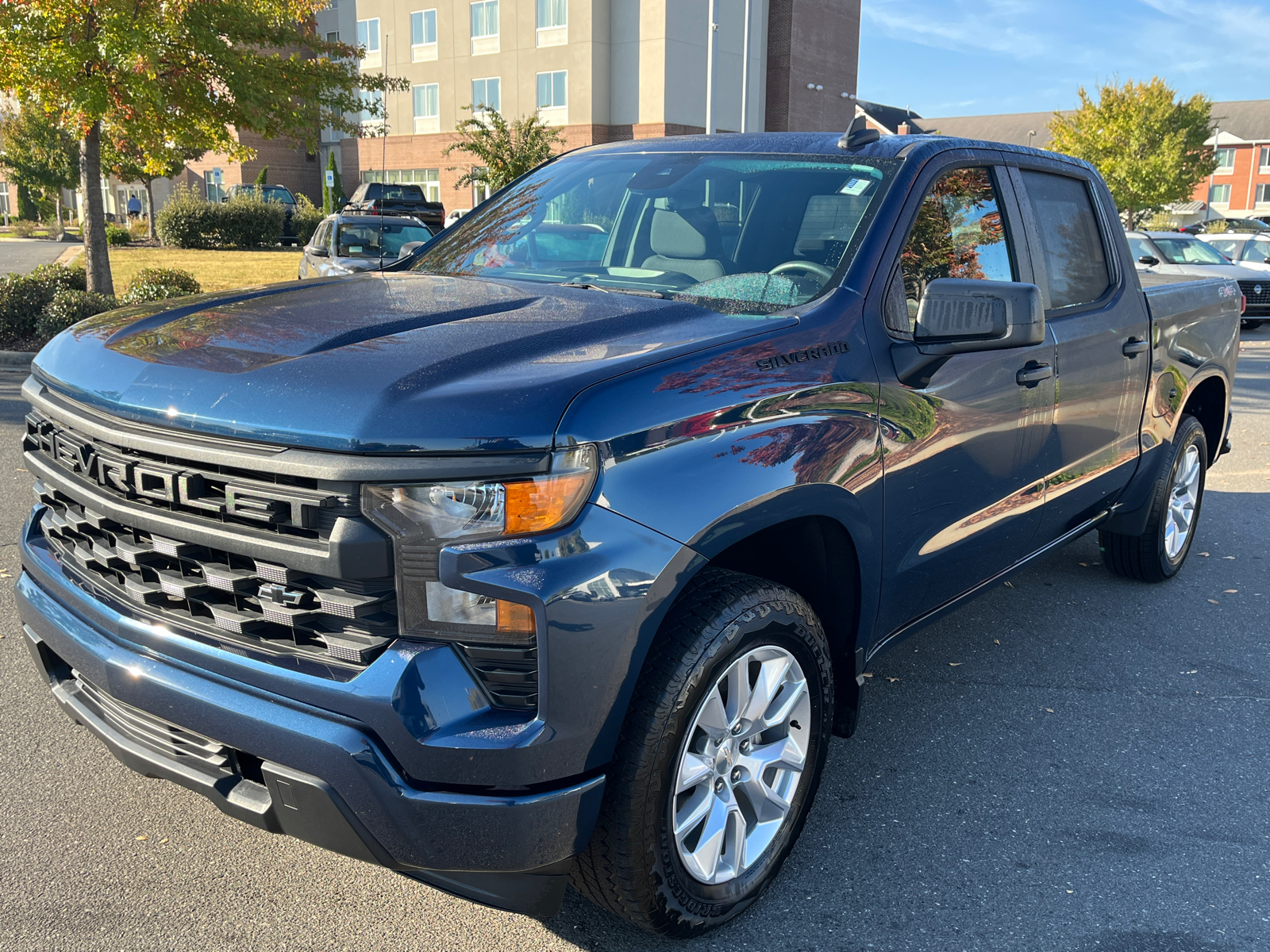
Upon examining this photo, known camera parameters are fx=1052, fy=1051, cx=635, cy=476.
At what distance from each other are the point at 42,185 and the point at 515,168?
121 feet

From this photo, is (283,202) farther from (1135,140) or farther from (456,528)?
(456,528)

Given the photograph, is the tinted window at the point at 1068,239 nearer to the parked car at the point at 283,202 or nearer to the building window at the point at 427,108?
the parked car at the point at 283,202

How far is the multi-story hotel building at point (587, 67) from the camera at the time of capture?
41.9 m

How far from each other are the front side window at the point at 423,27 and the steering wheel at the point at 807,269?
4988cm

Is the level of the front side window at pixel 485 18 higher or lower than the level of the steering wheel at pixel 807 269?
higher

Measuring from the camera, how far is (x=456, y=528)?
2000 mm

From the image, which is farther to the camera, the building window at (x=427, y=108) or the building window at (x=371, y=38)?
the building window at (x=371, y=38)

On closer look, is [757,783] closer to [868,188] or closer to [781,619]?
[781,619]

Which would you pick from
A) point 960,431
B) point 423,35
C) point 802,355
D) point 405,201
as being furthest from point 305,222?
point 802,355

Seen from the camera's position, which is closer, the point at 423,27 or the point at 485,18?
the point at 485,18

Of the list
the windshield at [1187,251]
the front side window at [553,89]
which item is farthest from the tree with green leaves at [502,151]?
the front side window at [553,89]

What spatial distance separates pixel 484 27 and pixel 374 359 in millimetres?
48754

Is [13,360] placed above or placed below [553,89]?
below

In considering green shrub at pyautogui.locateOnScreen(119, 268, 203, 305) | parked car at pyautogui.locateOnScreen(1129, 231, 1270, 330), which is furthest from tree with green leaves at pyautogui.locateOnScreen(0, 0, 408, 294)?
parked car at pyautogui.locateOnScreen(1129, 231, 1270, 330)
